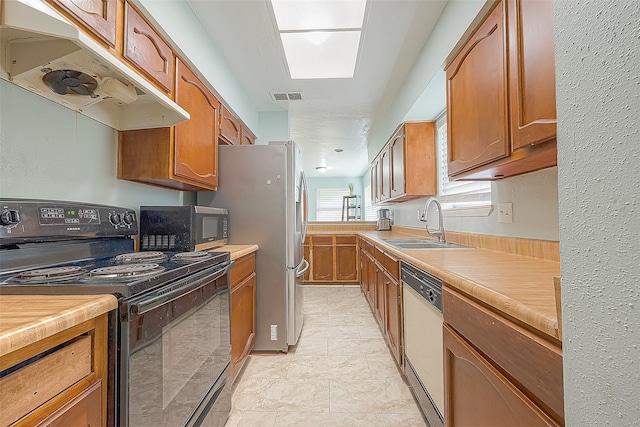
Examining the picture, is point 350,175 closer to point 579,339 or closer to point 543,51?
point 543,51

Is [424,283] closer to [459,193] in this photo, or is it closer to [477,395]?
[477,395]

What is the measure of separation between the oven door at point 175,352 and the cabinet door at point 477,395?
38.9 inches

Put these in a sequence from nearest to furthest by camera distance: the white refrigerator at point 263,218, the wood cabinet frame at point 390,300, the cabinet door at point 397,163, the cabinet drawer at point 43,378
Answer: the cabinet drawer at point 43,378 → the wood cabinet frame at point 390,300 → the white refrigerator at point 263,218 → the cabinet door at point 397,163

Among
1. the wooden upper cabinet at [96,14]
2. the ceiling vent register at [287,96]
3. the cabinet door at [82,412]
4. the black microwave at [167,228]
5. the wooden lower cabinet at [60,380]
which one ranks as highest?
the ceiling vent register at [287,96]

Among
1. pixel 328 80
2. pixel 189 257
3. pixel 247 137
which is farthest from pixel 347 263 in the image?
pixel 189 257

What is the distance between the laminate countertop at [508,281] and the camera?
66 centimetres

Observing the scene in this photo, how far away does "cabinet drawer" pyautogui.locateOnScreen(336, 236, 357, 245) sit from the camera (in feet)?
15.5

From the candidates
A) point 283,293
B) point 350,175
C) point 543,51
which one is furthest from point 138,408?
point 350,175

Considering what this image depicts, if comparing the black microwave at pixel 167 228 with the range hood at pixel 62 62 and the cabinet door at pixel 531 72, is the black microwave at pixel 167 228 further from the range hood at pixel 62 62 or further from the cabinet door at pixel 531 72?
the cabinet door at pixel 531 72

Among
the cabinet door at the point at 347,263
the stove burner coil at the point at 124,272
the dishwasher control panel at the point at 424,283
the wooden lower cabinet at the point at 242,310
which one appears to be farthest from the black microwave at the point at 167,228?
the cabinet door at the point at 347,263

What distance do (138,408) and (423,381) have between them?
1.24 metres

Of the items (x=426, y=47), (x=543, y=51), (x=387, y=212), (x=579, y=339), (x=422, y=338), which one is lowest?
(x=422, y=338)

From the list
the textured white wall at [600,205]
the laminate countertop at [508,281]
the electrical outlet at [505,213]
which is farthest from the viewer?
the electrical outlet at [505,213]

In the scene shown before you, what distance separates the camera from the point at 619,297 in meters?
0.37
